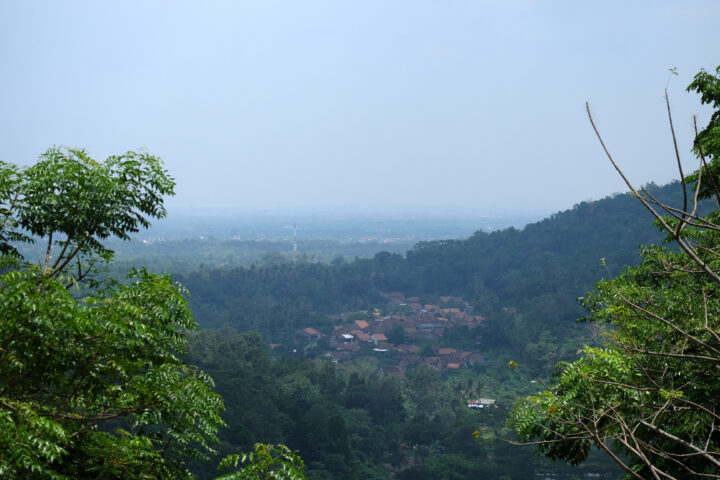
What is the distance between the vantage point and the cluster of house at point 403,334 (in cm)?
4169

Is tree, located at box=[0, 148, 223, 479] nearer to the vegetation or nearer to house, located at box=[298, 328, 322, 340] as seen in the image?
the vegetation

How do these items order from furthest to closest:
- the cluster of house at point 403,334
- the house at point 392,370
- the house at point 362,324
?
the house at point 362,324 < the cluster of house at point 403,334 < the house at point 392,370

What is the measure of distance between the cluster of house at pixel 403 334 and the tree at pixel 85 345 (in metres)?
33.9

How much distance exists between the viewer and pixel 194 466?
1825 centimetres

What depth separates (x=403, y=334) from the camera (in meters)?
46.4

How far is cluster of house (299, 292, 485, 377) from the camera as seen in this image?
4169 cm

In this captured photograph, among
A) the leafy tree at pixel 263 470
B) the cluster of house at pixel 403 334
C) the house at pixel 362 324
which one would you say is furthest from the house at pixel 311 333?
the leafy tree at pixel 263 470

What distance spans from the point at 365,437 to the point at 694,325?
23667 mm

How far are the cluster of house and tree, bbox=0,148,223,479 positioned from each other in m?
33.9

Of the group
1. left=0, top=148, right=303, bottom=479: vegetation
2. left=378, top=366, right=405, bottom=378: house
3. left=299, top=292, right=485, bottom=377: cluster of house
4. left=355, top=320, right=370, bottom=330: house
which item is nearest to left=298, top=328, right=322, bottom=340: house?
left=299, top=292, right=485, bottom=377: cluster of house

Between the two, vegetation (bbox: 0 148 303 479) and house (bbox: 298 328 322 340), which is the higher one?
vegetation (bbox: 0 148 303 479)

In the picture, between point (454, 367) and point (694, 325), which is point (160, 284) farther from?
point (454, 367)

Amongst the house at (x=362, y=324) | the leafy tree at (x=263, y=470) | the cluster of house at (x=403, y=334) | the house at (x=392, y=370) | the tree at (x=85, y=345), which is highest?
the tree at (x=85, y=345)

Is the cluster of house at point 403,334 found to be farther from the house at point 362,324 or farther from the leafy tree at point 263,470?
the leafy tree at point 263,470
